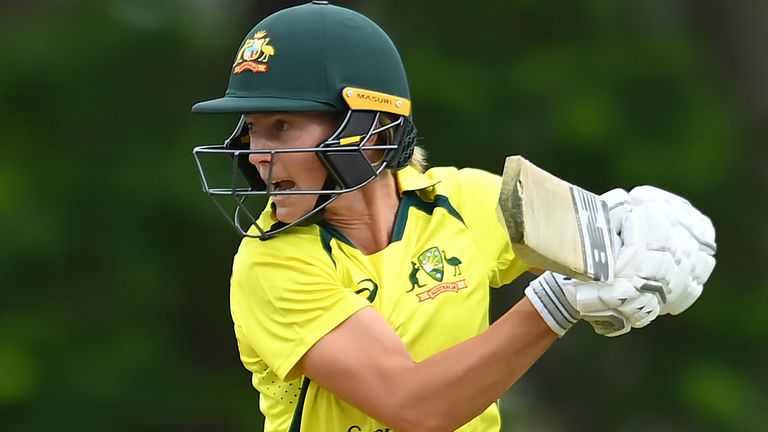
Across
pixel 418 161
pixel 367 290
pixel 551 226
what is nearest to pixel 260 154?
pixel 367 290

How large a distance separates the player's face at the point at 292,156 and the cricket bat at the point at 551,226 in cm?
57

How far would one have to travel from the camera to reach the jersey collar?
14.0 feet

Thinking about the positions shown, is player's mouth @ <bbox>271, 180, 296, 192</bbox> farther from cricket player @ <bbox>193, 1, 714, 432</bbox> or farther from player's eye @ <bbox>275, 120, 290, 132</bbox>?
player's eye @ <bbox>275, 120, 290, 132</bbox>

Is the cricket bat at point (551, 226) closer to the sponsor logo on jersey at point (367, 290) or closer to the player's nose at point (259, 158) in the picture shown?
the sponsor logo on jersey at point (367, 290)

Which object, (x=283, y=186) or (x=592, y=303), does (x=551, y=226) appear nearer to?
(x=592, y=303)

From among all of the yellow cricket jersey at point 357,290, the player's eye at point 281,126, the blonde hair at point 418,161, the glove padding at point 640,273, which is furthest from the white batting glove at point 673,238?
the player's eye at point 281,126

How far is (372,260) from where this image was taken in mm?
4137

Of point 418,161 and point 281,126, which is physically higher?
point 281,126

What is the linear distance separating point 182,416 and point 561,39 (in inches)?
127

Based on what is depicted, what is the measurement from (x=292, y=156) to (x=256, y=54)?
268 mm

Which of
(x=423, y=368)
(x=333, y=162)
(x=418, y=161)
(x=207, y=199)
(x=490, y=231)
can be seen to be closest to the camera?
(x=423, y=368)

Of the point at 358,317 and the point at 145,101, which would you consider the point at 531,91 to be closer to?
the point at 145,101

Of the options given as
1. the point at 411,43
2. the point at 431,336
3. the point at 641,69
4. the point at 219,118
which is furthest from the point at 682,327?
the point at 431,336

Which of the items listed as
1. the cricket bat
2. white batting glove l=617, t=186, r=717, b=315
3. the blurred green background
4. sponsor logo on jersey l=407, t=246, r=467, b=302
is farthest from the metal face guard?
the blurred green background
